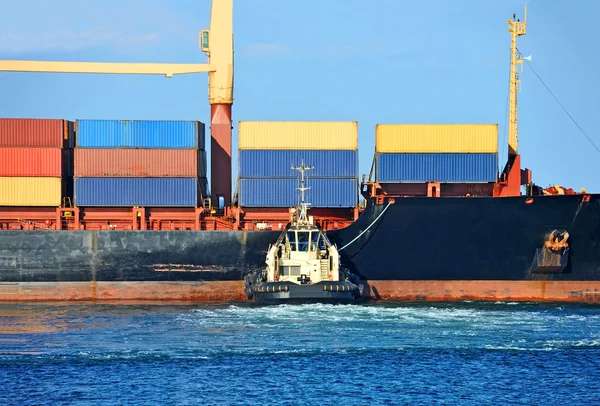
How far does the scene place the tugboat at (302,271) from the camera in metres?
48.6

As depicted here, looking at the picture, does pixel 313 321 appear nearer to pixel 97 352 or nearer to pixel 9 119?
pixel 97 352

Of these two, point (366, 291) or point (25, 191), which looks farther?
point (25, 191)

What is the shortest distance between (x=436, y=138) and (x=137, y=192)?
16.3 meters

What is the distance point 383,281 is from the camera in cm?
5347

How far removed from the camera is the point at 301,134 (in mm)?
55250

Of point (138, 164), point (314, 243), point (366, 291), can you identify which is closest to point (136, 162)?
point (138, 164)

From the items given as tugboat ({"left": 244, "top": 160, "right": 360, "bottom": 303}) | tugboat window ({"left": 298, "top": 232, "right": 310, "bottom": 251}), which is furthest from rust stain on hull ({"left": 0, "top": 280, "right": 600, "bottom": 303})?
tugboat window ({"left": 298, "top": 232, "right": 310, "bottom": 251})

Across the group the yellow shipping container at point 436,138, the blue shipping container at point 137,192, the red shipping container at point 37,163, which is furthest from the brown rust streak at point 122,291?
the yellow shipping container at point 436,138

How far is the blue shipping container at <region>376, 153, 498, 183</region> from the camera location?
54562 mm

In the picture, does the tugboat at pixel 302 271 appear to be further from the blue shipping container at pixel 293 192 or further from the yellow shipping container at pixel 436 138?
the yellow shipping container at pixel 436 138

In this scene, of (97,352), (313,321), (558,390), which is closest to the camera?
(558,390)

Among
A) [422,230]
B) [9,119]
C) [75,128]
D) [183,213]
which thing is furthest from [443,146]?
[9,119]

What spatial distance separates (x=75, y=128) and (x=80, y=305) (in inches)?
396

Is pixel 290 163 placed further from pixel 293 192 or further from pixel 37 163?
pixel 37 163
